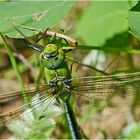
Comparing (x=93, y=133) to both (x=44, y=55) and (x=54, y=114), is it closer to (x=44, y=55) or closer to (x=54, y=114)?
(x=54, y=114)

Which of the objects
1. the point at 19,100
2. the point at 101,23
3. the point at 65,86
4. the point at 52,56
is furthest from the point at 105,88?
the point at 101,23

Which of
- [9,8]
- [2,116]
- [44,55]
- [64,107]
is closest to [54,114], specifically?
[64,107]

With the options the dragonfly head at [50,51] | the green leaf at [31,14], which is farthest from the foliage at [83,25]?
the dragonfly head at [50,51]

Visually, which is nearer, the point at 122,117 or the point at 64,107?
the point at 64,107

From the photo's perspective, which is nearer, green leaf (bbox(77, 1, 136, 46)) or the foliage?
the foliage

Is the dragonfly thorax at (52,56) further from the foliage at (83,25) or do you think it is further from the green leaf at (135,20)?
the green leaf at (135,20)

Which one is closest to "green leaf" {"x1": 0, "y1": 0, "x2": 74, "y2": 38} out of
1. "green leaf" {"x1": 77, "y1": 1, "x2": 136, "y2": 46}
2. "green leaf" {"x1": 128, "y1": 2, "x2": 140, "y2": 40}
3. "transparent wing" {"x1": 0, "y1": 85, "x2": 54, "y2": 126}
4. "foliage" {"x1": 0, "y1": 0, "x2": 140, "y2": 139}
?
"foliage" {"x1": 0, "y1": 0, "x2": 140, "y2": 139}

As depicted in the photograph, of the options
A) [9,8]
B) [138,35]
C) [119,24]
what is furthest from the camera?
[119,24]

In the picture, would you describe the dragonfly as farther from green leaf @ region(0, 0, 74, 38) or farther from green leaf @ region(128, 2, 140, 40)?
green leaf @ region(128, 2, 140, 40)
